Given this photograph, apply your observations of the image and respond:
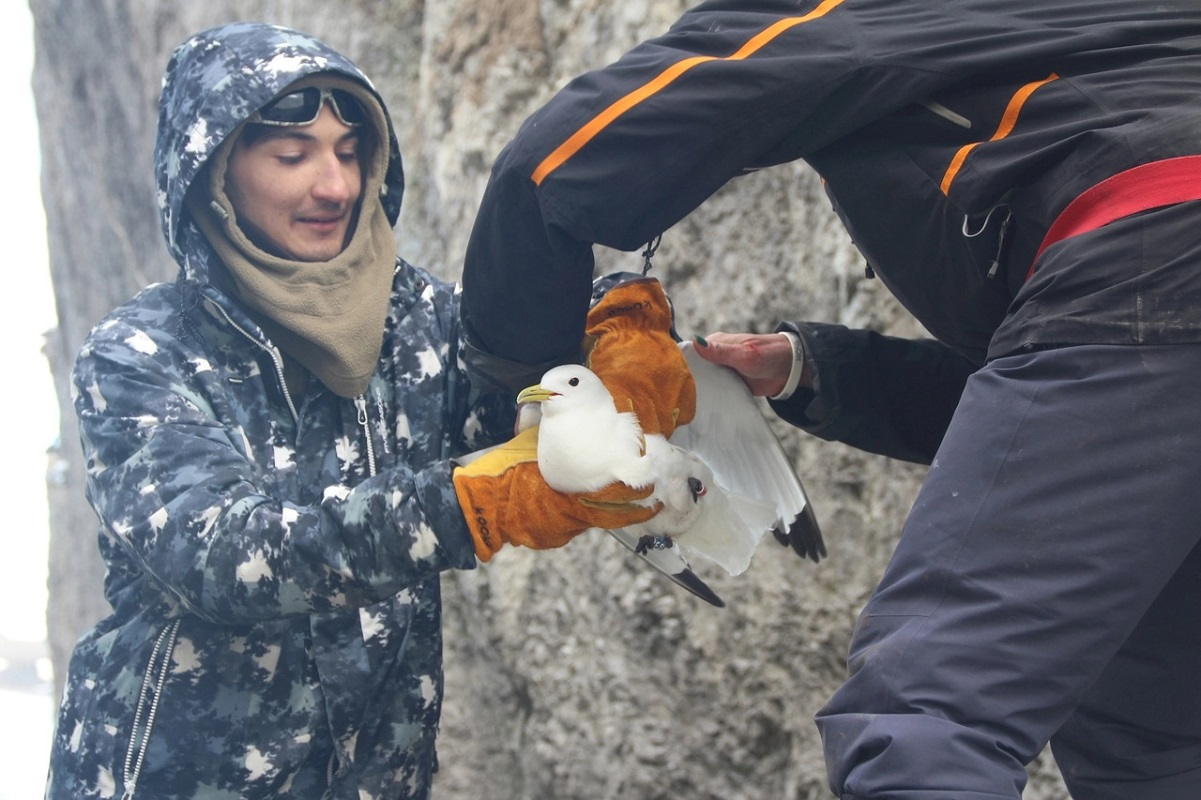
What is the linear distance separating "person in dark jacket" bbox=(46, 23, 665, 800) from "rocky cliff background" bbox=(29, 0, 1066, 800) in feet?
2.84

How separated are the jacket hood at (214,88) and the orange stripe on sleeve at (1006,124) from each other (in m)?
1.19

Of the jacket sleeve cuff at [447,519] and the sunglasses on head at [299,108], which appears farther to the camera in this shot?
the sunglasses on head at [299,108]

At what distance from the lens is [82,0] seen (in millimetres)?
5133

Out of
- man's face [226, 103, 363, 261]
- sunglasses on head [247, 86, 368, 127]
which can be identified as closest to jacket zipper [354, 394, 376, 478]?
man's face [226, 103, 363, 261]

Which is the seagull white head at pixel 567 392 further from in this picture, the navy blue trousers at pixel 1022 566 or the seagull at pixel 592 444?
the navy blue trousers at pixel 1022 566

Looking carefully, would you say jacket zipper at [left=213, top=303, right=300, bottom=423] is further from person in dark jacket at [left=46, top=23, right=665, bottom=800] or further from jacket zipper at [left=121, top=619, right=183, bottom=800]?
jacket zipper at [left=121, top=619, right=183, bottom=800]

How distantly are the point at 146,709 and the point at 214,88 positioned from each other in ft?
3.54

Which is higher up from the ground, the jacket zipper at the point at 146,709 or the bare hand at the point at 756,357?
the bare hand at the point at 756,357

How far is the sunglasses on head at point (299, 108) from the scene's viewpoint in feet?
6.79

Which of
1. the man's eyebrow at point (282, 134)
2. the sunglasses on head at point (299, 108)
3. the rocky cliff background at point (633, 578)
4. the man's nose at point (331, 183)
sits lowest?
the rocky cliff background at point (633, 578)

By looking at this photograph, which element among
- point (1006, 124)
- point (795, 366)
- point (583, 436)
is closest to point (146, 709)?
point (583, 436)

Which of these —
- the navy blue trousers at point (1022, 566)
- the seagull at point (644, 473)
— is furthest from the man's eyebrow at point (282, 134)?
the navy blue trousers at point (1022, 566)

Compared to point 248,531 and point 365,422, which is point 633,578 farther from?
point 248,531

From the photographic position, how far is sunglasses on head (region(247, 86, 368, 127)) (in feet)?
6.79
